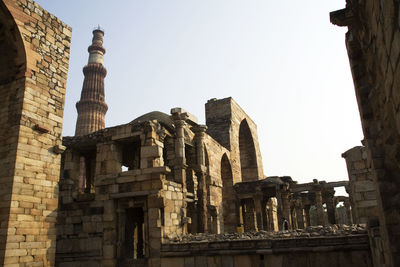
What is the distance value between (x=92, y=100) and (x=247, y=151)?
16.8 metres

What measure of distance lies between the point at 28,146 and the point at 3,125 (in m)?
0.88

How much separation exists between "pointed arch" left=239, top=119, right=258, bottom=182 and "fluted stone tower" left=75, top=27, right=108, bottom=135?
1443 cm

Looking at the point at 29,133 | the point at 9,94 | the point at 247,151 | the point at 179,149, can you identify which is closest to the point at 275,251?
the point at 179,149

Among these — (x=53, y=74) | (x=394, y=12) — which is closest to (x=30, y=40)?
(x=53, y=74)

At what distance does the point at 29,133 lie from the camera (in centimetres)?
789

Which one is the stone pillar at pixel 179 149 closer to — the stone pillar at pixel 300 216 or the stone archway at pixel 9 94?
the stone archway at pixel 9 94

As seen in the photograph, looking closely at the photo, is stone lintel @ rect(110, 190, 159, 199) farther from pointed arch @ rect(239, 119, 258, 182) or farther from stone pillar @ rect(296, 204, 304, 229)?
stone pillar @ rect(296, 204, 304, 229)

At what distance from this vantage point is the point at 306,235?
6422 mm

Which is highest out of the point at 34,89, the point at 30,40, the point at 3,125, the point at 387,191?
the point at 30,40

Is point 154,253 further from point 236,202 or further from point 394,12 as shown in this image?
point 236,202

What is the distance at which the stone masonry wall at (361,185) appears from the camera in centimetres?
629

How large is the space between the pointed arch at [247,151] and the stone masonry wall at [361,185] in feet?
51.8

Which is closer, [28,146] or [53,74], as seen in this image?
[28,146]

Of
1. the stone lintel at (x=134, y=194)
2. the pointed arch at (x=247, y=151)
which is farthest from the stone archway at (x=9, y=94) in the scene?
the pointed arch at (x=247, y=151)
